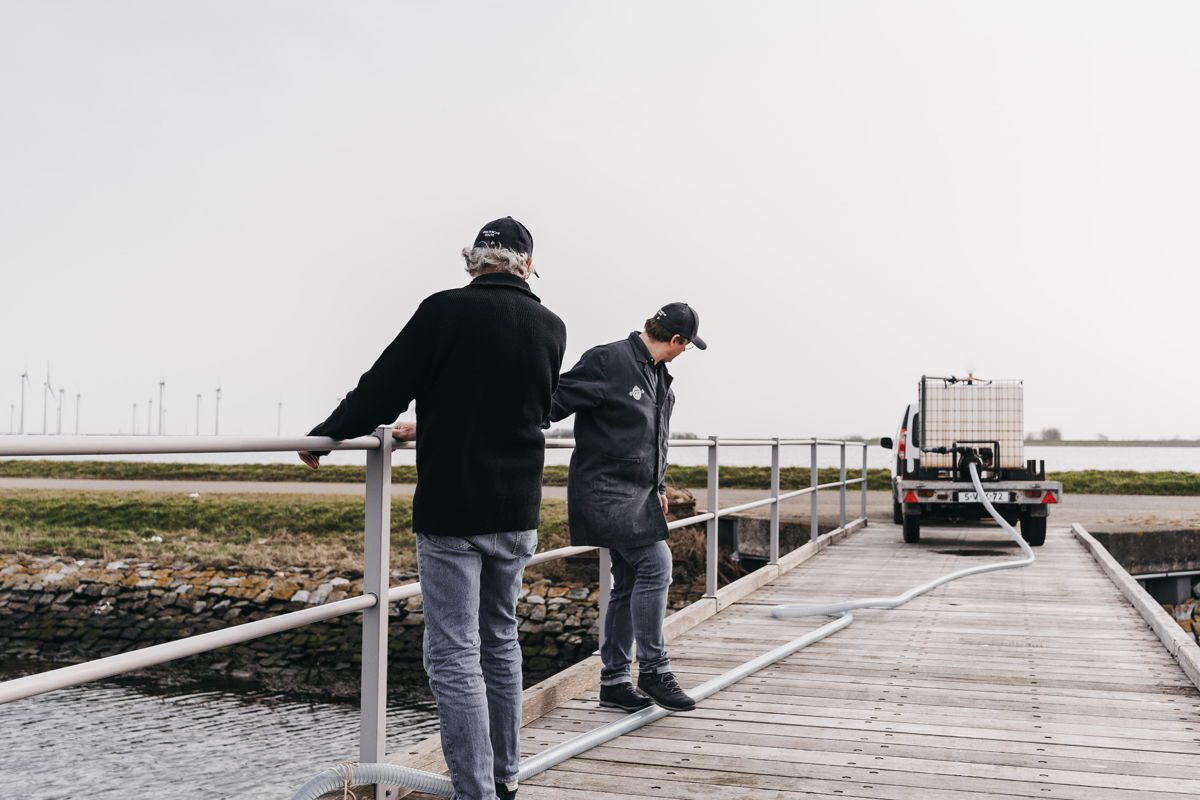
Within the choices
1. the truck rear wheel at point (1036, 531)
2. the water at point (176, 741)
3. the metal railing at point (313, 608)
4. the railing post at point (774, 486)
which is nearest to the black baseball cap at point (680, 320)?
the metal railing at point (313, 608)

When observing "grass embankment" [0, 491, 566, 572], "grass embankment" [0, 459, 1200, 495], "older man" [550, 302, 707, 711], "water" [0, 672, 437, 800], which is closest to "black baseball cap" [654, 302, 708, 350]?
"older man" [550, 302, 707, 711]

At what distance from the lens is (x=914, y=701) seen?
15.0ft

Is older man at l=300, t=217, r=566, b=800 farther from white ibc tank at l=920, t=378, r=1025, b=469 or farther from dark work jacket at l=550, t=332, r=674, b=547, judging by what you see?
white ibc tank at l=920, t=378, r=1025, b=469

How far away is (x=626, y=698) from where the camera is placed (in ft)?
13.8

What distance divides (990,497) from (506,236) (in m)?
10.7

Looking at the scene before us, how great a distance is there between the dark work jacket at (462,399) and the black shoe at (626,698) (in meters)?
1.76

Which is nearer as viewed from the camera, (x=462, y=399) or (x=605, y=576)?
(x=462, y=399)

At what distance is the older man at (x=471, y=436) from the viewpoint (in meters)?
2.54

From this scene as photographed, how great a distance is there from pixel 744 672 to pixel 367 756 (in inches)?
89.8

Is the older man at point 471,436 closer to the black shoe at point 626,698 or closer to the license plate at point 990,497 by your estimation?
the black shoe at point 626,698

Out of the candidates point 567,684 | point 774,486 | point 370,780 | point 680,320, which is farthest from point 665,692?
point 774,486

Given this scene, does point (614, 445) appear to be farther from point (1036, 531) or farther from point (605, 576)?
point (1036, 531)

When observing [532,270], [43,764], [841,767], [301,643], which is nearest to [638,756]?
[841,767]

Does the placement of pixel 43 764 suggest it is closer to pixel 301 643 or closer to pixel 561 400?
pixel 301 643
